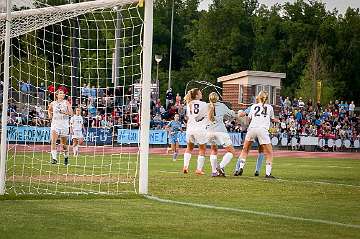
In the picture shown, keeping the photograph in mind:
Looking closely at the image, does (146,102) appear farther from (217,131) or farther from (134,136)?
(134,136)

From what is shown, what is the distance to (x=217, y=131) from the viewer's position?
76.4 feet

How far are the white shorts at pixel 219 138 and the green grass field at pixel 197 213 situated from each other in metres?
2.99

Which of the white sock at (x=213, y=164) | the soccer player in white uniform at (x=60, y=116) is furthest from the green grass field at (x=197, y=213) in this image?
the soccer player in white uniform at (x=60, y=116)

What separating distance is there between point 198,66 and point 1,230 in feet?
308

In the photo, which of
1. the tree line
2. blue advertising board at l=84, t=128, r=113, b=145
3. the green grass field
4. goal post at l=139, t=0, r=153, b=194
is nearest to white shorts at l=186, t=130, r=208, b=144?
the green grass field

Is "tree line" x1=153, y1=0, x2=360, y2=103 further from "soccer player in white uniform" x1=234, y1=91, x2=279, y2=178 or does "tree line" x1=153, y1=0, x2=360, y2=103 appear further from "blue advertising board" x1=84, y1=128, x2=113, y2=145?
"soccer player in white uniform" x1=234, y1=91, x2=279, y2=178

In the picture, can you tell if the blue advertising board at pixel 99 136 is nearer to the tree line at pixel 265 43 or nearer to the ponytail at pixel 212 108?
the ponytail at pixel 212 108

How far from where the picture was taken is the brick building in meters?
56.5

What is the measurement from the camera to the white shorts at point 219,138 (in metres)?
23.1

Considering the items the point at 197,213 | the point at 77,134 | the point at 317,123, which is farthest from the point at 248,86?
the point at 197,213

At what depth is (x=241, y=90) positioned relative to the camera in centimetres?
5706

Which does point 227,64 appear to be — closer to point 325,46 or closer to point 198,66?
point 198,66

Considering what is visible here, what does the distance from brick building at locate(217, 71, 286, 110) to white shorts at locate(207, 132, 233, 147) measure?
1245 inches

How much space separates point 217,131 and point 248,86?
110 ft
